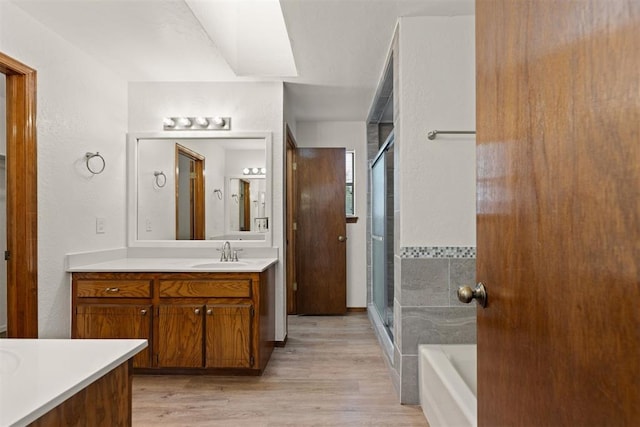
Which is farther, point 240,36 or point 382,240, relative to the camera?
point 382,240

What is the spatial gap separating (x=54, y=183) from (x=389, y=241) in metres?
2.46

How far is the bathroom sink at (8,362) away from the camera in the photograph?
797mm

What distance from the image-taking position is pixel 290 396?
2.33m

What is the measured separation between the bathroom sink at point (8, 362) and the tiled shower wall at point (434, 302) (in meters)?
1.80

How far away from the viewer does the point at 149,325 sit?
257 cm

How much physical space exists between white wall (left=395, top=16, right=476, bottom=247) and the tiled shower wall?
0.09m

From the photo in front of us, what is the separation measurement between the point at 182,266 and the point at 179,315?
346 mm

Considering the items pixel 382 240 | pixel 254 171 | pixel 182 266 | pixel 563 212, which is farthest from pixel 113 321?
pixel 563 212

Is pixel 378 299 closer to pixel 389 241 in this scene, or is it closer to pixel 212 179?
pixel 389 241

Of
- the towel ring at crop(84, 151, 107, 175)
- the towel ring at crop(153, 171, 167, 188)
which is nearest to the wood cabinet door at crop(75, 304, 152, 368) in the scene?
the towel ring at crop(84, 151, 107, 175)

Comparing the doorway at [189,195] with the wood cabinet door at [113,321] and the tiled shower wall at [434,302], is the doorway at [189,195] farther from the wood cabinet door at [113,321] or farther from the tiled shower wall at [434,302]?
the tiled shower wall at [434,302]

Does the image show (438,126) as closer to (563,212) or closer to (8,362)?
(563,212)

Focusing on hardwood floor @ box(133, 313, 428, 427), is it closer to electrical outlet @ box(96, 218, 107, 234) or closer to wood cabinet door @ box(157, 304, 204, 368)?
wood cabinet door @ box(157, 304, 204, 368)

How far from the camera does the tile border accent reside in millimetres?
2197
